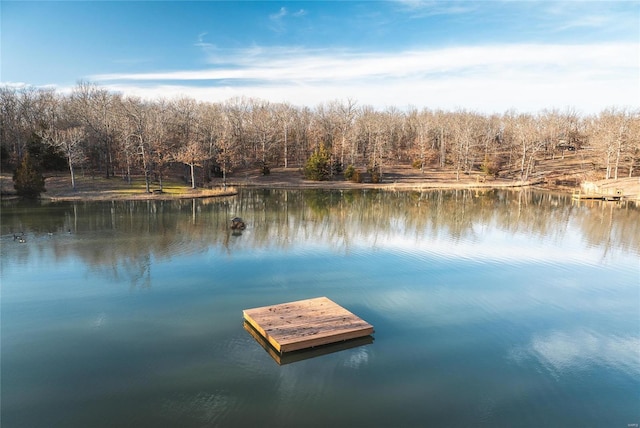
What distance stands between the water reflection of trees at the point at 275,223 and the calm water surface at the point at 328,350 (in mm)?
248

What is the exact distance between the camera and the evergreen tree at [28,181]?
40594 mm

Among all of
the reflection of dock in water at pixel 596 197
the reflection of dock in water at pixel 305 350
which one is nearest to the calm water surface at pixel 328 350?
the reflection of dock in water at pixel 305 350

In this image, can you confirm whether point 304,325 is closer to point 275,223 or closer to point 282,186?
point 275,223

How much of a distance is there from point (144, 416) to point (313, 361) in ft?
13.9

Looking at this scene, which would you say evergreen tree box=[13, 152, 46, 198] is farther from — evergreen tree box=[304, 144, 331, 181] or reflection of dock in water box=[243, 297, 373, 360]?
reflection of dock in water box=[243, 297, 373, 360]

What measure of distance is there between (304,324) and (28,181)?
125 feet

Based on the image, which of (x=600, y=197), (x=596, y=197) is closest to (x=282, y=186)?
(x=596, y=197)

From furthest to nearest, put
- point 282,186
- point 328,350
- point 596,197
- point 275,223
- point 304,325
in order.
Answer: point 282,186 < point 596,197 < point 275,223 < point 304,325 < point 328,350

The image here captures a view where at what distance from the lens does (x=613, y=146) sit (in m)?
58.8

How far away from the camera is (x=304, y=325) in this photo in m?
13.0

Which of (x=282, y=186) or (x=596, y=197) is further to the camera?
(x=282, y=186)

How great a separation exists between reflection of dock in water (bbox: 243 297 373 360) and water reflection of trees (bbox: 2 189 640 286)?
6.62 metres

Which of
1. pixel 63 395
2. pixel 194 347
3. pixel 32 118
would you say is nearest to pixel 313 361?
pixel 194 347

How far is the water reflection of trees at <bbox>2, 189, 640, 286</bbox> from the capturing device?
23156 millimetres
